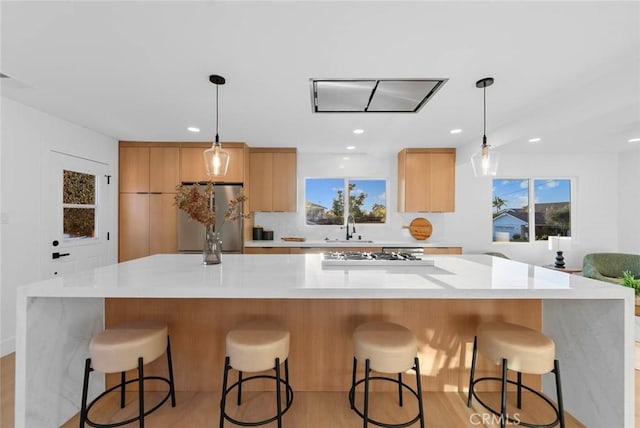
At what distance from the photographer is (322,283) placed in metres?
1.50

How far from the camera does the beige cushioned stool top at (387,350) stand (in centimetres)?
150

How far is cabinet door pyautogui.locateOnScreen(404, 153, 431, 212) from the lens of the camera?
4441mm

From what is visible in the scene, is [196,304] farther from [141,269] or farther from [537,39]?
[537,39]

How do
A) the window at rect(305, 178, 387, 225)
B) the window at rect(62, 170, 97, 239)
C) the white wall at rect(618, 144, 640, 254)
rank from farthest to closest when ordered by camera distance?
the window at rect(305, 178, 387, 225), the white wall at rect(618, 144, 640, 254), the window at rect(62, 170, 97, 239)

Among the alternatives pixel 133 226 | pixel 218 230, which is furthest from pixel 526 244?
pixel 133 226

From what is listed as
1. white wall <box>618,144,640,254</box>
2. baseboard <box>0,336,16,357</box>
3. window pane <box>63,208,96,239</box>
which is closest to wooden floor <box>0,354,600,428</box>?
baseboard <box>0,336,16,357</box>

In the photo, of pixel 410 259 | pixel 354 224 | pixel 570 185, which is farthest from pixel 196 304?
pixel 570 185

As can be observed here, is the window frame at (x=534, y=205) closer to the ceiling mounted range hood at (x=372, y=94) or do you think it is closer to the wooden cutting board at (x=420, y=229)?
the wooden cutting board at (x=420, y=229)

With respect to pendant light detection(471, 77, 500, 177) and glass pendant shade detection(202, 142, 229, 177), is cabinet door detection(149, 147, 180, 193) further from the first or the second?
pendant light detection(471, 77, 500, 177)

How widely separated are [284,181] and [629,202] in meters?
5.33

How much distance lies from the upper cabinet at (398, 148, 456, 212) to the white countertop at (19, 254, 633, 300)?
8.52 feet

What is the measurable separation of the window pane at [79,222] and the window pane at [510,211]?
19.3 ft

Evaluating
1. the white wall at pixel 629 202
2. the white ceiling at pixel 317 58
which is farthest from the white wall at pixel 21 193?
the white wall at pixel 629 202

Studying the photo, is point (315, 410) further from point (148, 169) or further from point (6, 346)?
point (148, 169)
